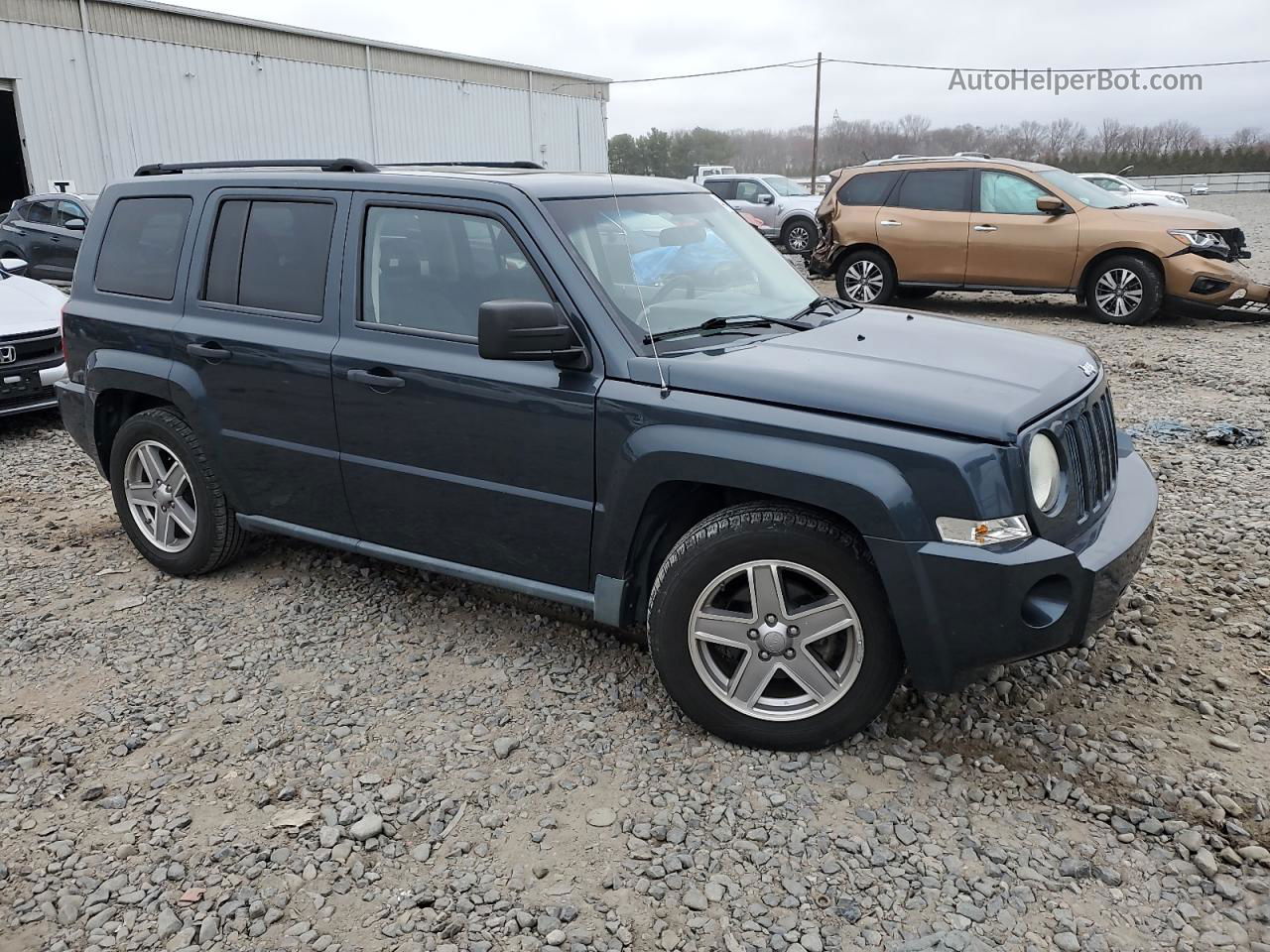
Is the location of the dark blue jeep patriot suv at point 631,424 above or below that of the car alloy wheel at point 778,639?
above

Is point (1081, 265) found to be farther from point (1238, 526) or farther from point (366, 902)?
point (366, 902)

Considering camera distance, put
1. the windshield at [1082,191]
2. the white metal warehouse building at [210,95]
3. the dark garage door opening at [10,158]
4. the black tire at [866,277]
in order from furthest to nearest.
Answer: the dark garage door opening at [10,158] → the white metal warehouse building at [210,95] → the black tire at [866,277] → the windshield at [1082,191]

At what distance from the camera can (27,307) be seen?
26.6 feet

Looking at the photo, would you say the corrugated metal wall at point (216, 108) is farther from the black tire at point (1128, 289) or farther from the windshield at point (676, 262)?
the windshield at point (676, 262)

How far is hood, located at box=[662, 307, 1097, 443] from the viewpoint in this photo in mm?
2920

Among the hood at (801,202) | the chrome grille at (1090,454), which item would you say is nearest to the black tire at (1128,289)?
the chrome grille at (1090,454)

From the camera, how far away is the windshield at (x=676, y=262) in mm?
3562

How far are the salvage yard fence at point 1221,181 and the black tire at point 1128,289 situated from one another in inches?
1684

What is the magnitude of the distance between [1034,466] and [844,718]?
0.98 meters

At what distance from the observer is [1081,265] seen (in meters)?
11.3

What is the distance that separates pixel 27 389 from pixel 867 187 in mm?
9616

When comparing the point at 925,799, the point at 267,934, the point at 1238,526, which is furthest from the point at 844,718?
the point at 1238,526

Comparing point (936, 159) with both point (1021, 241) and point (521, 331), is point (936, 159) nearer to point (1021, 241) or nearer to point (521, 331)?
point (1021, 241)

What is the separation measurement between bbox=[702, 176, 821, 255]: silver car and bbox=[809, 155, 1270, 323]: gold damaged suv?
7.41 meters
